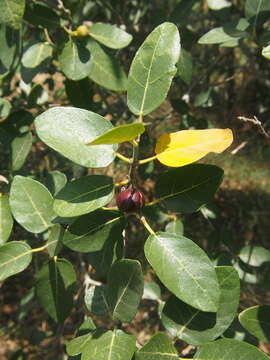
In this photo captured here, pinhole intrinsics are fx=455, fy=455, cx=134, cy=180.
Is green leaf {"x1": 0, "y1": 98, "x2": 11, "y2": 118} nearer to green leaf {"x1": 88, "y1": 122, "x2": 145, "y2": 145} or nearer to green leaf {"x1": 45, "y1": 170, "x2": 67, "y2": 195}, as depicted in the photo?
green leaf {"x1": 45, "y1": 170, "x2": 67, "y2": 195}

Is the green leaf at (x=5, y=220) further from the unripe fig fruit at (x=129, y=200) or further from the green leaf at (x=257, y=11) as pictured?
the green leaf at (x=257, y=11)

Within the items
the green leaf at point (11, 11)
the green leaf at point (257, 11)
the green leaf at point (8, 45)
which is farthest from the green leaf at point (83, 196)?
the green leaf at point (257, 11)

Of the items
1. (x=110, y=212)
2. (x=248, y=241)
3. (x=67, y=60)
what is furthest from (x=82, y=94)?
(x=248, y=241)

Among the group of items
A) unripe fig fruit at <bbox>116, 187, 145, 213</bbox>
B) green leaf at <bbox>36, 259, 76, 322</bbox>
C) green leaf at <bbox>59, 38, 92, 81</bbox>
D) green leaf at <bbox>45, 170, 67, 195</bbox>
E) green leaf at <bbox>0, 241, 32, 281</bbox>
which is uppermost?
green leaf at <bbox>59, 38, 92, 81</bbox>

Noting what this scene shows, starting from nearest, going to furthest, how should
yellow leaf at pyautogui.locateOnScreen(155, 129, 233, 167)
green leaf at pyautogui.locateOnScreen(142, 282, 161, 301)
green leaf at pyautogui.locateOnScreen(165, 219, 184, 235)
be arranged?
1. yellow leaf at pyautogui.locateOnScreen(155, 129, 233, 167)
2. green leaf at pyautogui.locateOnScreen(165, 219, 184, 235)
3. green leaf at pyautogui.locateOnScreen(142, 282, 161, 301)

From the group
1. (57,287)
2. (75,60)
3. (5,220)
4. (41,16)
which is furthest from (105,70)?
(57,287)

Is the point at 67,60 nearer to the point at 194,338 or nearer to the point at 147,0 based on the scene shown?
the point at 194,338

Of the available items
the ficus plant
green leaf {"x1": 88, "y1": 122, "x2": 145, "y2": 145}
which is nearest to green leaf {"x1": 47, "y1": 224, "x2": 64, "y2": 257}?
the ficus plant
